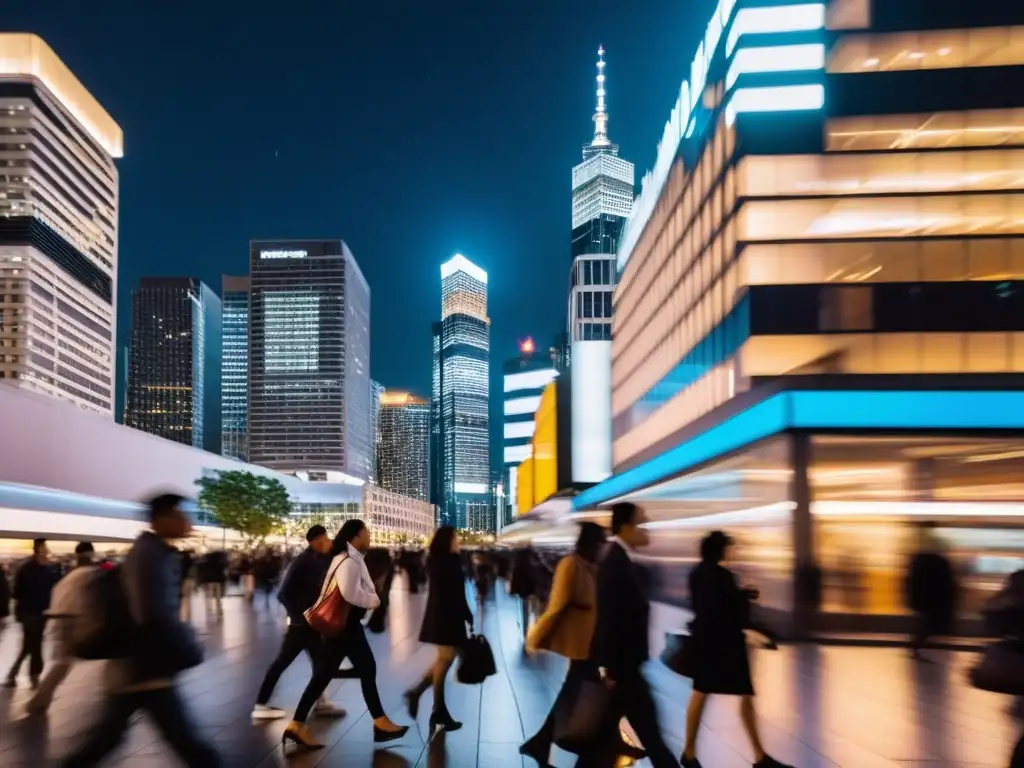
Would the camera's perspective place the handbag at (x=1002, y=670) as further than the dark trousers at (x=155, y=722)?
Yes

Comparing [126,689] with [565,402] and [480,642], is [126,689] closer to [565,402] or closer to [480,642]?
[480,642]

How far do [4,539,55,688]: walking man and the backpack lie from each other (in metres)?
7.23

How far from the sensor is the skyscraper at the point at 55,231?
14250cm

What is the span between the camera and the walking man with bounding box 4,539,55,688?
459 inches

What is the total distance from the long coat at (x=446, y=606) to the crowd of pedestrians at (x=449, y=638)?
12 millimetres

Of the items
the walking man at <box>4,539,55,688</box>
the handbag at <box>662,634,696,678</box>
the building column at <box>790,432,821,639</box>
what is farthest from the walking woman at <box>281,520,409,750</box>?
the building column at <box>790,432,821,639</box>

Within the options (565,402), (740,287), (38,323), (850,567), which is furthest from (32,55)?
(850,567)

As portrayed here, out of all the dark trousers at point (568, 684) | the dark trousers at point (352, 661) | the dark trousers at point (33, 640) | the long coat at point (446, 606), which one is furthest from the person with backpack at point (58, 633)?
the dark trousers at point (568, 684)

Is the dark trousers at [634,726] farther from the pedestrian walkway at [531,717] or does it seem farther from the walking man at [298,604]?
the walking man at [298,604]

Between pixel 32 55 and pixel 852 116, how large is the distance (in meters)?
156

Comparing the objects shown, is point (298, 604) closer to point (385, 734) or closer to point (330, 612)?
point (330, 612)

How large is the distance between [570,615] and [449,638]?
88.6 inches

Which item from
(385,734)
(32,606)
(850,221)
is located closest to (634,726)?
(385,734)

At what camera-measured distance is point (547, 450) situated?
79.1 meters
